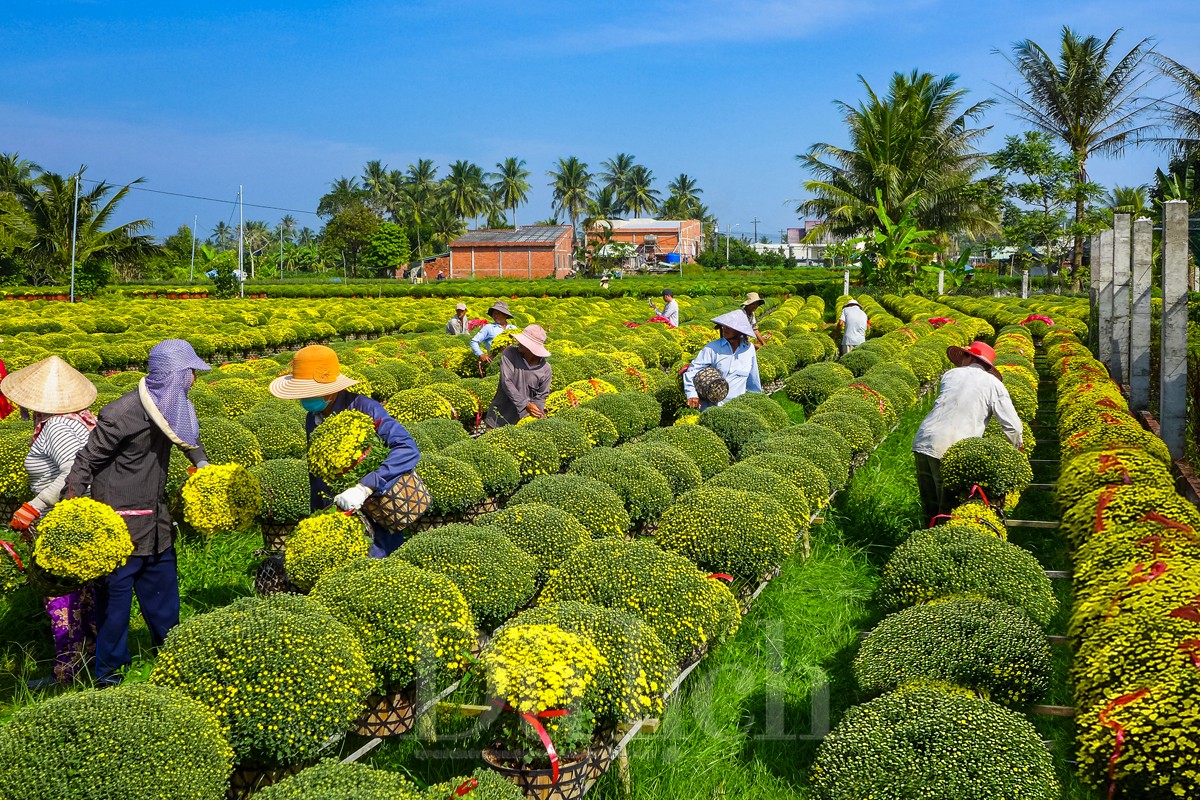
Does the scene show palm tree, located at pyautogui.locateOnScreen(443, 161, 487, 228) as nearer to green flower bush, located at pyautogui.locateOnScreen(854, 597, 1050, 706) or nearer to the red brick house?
the red brick house

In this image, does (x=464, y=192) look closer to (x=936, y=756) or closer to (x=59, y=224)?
(x=59, y=224)

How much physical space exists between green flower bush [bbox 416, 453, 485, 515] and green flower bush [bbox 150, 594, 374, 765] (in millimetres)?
3053

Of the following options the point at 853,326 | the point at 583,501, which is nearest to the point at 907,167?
the point at 853,326

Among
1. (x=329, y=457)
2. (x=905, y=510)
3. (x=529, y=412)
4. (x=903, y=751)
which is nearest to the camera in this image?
(x=903, y=751)

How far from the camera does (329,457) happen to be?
14.5 feet

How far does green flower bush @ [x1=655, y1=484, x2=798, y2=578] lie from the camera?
5254mm

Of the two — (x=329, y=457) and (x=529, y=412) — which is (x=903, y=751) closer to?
(x=329, y=457)

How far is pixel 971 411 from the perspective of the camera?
6539mm

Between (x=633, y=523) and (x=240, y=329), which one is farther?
(x=240, y=329)

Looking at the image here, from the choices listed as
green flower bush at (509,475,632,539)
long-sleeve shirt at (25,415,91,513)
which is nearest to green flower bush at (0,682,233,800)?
long-sleeve shirt at (25,415,91,513)

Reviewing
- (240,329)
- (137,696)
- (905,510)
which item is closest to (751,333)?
(905,510)

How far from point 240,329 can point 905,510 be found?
2129 centimetres

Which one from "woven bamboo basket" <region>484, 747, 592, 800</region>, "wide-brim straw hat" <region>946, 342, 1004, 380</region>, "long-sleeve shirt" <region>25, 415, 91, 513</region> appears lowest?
"woven bamboo basket" <region>484, 747, 592, 800</region>

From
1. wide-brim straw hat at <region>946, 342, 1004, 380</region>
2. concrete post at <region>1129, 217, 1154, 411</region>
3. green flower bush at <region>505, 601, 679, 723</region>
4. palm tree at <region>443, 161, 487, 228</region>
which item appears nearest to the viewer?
green flower bush at <region>505, 601, 679, 723</region>
